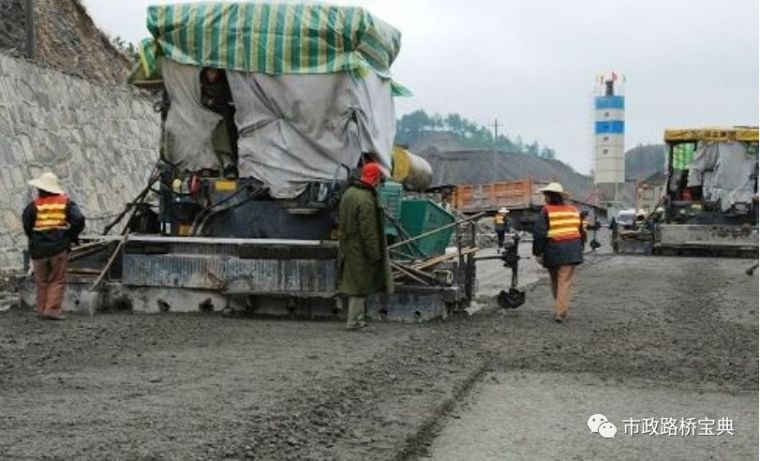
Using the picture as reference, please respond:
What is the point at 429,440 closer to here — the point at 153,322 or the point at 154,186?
the point at 153,322

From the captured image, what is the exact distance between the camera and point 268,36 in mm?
10375

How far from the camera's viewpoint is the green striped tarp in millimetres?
10227

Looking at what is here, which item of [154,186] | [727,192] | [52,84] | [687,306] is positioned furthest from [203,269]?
[727,192]

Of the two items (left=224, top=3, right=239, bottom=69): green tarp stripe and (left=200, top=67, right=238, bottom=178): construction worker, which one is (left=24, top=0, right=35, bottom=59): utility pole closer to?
(left=200, top=67, right=238, bottom=178): construction worker

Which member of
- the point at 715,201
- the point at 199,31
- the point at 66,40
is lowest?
the point at 715,201

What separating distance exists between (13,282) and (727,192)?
61.9 feet

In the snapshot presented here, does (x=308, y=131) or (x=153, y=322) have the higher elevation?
(x=308, y=131)

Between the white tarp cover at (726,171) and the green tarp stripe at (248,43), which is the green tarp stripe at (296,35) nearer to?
the green tarp stripe at (248,43)

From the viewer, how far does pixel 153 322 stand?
9805 mm

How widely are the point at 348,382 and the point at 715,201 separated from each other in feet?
67.0

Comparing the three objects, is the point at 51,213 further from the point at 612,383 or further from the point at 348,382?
the point at 612,383

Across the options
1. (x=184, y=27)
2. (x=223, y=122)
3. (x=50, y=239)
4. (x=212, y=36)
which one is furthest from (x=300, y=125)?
(x=50, y=239)

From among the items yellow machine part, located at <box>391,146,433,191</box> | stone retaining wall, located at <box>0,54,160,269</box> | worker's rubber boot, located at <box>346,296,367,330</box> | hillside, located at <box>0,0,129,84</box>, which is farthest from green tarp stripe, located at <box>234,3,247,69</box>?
hillside, located at <box>0,0,129,84</box>
